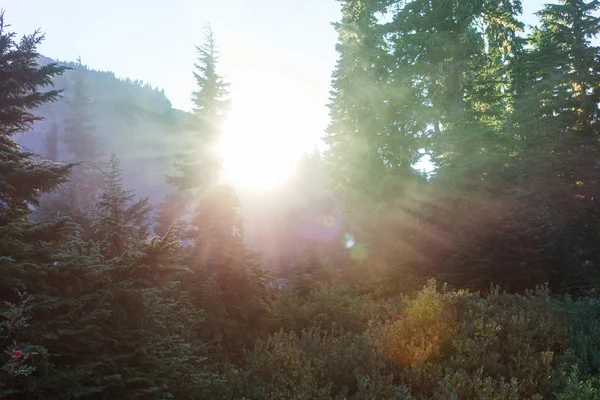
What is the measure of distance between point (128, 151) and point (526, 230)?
7629 cm

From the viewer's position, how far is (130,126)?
254 ft

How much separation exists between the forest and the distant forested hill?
133ft

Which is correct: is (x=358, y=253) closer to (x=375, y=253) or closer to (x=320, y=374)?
(x=375, y=253)

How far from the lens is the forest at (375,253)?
188 inches

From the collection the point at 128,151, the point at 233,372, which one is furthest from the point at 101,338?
the point at 128,151

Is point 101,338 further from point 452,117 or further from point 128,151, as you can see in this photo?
point 128,151

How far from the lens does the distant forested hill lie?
6675 cm

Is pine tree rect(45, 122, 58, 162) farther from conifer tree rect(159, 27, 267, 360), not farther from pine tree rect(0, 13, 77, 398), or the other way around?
pine tree rect(0, 13, 77, 398)

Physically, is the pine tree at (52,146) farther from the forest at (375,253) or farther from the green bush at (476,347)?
the green bush at (476,347)

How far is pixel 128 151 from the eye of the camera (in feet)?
241

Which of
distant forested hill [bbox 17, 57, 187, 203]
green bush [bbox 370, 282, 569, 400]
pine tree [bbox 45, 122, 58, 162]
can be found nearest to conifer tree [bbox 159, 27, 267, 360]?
green bush [bbox 370, 282, 569, 400]

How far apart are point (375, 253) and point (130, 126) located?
75.0m

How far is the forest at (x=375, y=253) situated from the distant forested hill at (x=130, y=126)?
40420 millimetres

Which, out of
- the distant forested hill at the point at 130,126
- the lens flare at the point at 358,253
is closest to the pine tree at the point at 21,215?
the lens flare at the point at 358,253
